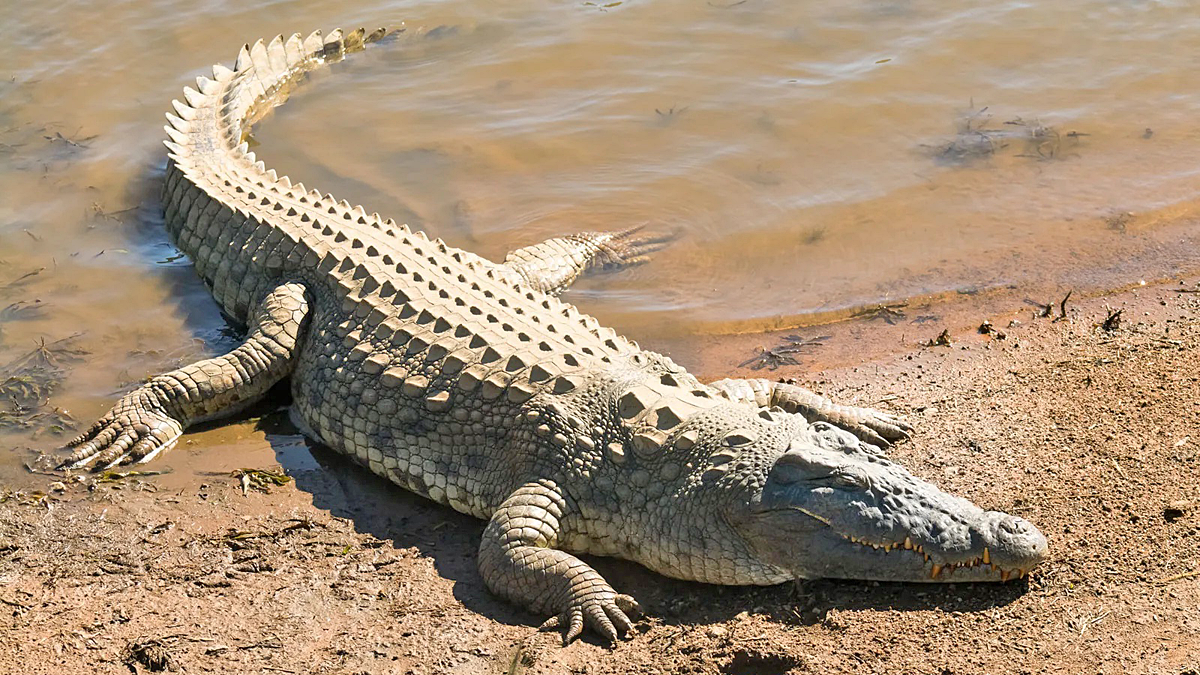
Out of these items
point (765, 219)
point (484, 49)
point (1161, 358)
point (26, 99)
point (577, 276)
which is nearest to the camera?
point (1161, 358)

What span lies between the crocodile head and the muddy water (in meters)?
2.39

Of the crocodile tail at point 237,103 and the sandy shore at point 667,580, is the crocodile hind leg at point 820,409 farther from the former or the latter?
the crocodile tail at point 237,103

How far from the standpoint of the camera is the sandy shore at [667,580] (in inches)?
175

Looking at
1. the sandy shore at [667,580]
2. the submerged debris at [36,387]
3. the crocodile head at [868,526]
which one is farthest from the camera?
the submerged debris at [36,387]

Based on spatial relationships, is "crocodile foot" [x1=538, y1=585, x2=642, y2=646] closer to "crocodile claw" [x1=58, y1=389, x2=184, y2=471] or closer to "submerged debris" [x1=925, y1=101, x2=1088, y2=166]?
"crocodile claw" [x1=58, y1=389, x2=184, y2=471]

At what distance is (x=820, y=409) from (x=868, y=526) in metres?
1.36

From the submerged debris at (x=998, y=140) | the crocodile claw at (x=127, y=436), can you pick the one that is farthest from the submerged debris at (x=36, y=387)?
the submerged debris at (x=998, y=140)

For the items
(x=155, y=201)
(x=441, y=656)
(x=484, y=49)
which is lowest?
(x=441, y=656)

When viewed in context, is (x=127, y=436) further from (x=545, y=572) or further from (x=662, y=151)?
(x=662, y=151)

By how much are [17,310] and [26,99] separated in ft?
11.9

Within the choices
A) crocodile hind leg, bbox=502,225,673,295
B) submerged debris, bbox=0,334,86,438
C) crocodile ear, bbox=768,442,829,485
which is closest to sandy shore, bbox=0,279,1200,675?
crocodile ear, bbox=768,442,829,485

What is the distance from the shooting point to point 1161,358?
6211 millimetres

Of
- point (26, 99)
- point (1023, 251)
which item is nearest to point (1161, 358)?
point (1023, 251)

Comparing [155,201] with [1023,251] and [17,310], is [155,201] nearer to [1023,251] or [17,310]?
[17,310]
